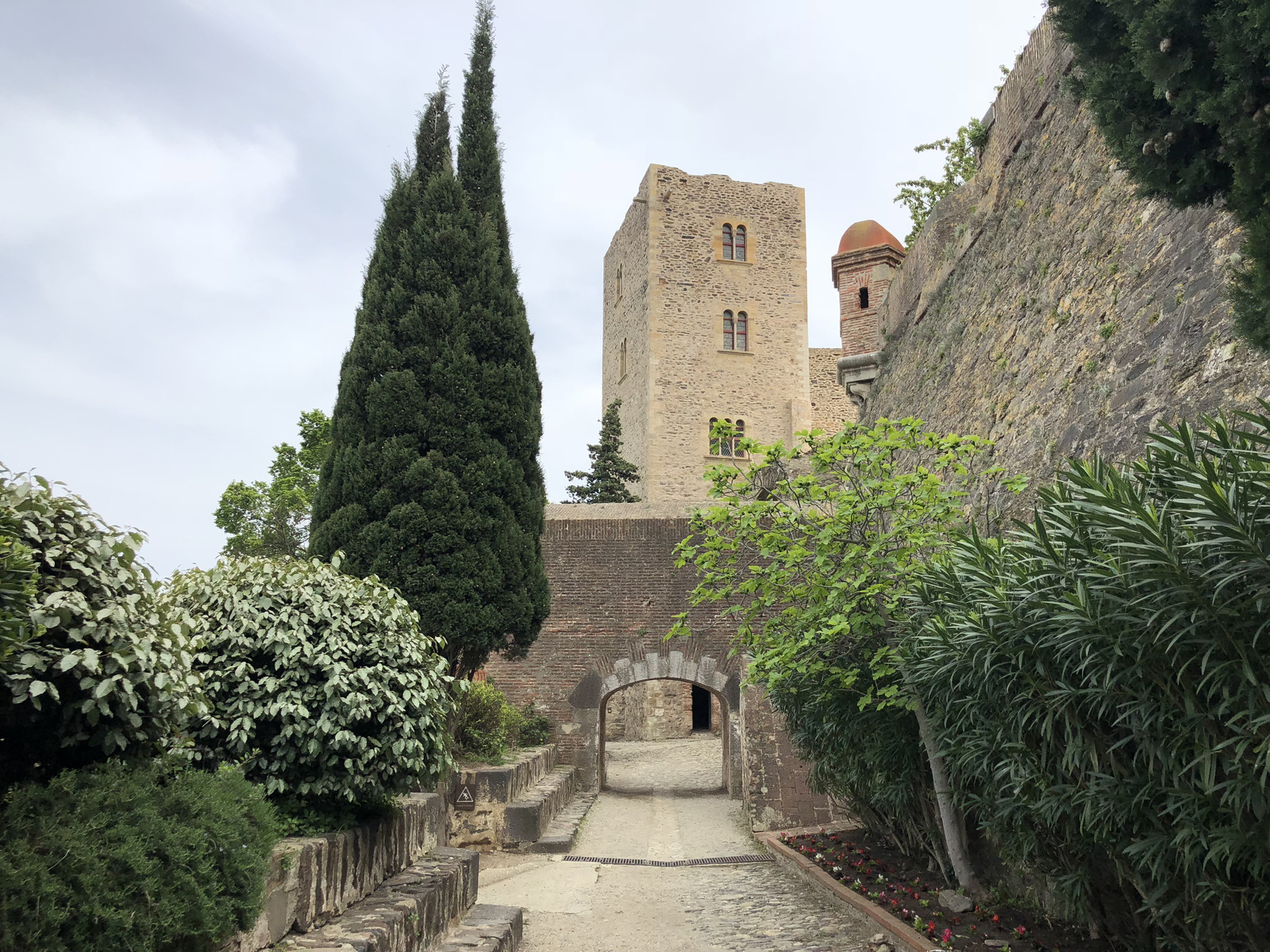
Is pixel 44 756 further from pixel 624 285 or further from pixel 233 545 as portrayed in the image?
pixel 624 285

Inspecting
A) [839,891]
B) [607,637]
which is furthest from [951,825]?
[607,637]

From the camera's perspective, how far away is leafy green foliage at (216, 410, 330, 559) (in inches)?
890

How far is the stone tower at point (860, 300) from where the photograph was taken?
1378cm

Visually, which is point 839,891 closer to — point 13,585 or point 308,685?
point 308,685

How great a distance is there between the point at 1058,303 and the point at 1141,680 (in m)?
5.38

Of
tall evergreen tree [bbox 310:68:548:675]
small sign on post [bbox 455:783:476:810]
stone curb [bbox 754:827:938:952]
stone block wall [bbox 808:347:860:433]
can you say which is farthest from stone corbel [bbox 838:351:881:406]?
stone block wall [bbox 808:347:860:433]

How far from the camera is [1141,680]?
3477mm

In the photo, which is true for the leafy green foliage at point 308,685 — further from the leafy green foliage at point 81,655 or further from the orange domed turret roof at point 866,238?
the orange domed turret roof at point 866,238

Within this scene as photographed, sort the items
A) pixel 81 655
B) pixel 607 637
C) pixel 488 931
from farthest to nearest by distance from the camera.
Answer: pixel 607 637
pixel 488 931
pixel 81 655

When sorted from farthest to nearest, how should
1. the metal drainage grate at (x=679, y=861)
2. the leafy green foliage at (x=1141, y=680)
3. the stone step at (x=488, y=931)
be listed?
Answer: 1. the metal drainage grate at (x=679, y=861)
2. the stone step at (x=488, y=931)
3. the leafy green foliage at (x=1141, y=680)

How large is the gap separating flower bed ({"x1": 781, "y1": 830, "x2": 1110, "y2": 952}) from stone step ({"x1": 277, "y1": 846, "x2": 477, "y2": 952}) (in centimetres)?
287

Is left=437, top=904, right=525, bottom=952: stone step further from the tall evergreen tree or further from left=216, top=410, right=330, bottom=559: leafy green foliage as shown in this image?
left=216, top=410, right=330, bottom=559: leafy green foliage

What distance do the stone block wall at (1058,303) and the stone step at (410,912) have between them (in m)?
5.05

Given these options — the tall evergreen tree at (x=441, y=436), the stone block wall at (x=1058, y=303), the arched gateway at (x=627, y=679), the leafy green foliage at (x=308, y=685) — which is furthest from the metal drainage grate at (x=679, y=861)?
the stone block wall at (x=1058, y=303)
